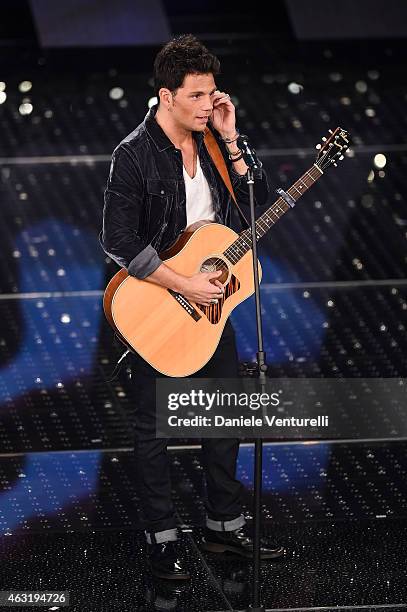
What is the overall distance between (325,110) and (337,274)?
5.02 feet

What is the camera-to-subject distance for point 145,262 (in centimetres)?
358

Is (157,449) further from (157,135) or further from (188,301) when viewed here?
(157,135)

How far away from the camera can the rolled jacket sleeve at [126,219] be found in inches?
141

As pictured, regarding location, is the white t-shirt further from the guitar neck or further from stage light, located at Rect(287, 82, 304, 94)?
stage light, located at Rect(287, 82, 304, 94)

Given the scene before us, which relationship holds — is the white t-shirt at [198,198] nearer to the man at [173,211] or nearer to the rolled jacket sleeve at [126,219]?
the man at [173,211]

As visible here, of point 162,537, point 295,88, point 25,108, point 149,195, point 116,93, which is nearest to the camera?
point 149,195

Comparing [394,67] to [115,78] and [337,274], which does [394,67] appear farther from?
[337,274]

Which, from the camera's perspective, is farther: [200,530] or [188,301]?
[200,530]

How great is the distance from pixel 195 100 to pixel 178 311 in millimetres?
630

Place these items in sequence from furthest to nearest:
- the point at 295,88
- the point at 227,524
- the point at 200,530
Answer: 1. the point at 295,88
2. the point at 200,530
3. the point at 227,524

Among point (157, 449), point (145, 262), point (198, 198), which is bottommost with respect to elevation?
point (157, 449)

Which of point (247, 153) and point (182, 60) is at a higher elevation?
point (182, 60)

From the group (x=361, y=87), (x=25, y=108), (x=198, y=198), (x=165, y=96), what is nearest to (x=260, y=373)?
(x=198, y=198)

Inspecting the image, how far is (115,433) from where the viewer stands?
4.80 metres
